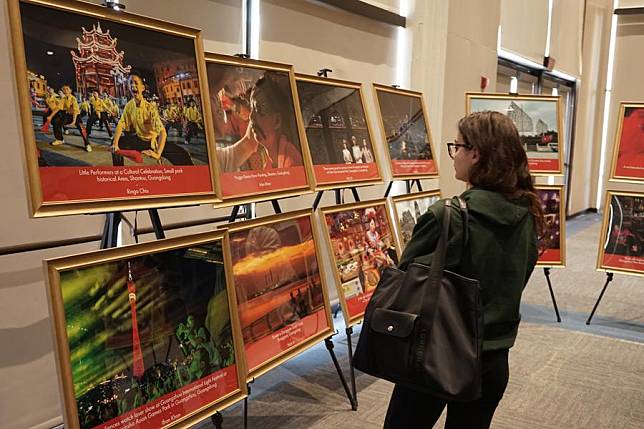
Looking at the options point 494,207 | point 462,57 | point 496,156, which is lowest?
point 494,207

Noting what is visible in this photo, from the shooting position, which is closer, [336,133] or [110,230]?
[110,230]

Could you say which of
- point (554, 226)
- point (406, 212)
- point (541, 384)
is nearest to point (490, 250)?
point (406, 212)

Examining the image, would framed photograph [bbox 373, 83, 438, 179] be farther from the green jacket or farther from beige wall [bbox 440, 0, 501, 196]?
the green jacket

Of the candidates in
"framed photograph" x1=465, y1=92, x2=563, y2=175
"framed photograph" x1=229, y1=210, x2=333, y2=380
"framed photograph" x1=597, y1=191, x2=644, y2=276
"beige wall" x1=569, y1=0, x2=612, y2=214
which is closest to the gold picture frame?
"framed photograph" x1=229, y1=210, x2=333, y2=380

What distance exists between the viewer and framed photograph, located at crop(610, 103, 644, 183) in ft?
12.3

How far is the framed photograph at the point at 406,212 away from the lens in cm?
290

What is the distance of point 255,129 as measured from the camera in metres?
2.12

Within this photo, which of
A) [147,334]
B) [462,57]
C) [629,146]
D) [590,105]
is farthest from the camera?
[590,105]

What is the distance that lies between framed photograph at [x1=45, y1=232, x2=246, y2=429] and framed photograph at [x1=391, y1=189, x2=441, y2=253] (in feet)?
4.26

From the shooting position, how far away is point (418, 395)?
4.76 ft

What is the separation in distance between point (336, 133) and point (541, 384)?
1.73 m

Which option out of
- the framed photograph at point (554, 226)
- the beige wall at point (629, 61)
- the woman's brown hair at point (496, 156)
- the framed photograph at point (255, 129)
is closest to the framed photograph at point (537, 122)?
the framed photograph at point (554, 226)

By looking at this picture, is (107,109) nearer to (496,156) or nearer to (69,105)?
(69,105)

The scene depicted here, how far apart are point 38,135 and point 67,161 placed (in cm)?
9
